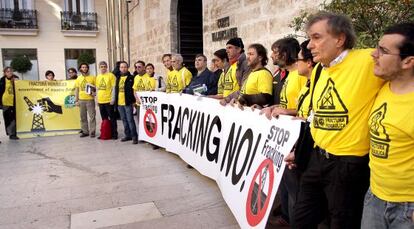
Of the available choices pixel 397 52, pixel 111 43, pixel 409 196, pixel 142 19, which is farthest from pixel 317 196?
pixel 111 43

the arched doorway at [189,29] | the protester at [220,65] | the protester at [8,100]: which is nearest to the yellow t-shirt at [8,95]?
the protester at [8,100]

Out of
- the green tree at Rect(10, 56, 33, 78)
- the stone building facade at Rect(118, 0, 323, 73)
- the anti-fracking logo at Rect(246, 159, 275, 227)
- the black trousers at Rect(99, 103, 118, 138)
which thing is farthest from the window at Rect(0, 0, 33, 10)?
the anti-fracking logo at Rect(246, 159, 275, 227)

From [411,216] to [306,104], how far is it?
3.56ft

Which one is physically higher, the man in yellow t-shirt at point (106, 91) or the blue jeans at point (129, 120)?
the man in yellow t-shirt at point (106, 91)

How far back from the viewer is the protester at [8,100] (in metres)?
8.05

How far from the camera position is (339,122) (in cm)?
198

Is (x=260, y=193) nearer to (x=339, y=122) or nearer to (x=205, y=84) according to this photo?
(x=339, y=122)

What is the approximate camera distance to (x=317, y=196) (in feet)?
7.20

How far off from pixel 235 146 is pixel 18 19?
2205 centimetres

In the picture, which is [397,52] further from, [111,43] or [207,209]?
[111,43]

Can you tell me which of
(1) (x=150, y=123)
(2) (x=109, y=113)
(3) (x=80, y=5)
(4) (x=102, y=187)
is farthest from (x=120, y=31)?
(4) (x=102, y=187)

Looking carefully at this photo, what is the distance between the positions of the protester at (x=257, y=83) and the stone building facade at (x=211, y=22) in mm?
1580

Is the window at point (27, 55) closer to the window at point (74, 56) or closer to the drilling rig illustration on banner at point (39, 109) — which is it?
the window at point (74, 56)

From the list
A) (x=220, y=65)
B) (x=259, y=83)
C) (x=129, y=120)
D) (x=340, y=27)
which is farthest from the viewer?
(x=129, y=120)
